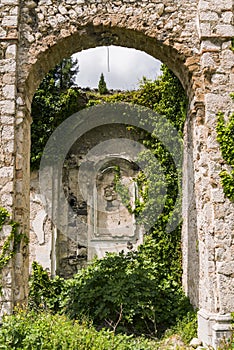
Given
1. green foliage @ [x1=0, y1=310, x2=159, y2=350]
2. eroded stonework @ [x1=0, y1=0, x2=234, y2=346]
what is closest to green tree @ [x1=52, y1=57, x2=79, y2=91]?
eroded stonework @ [x1=0, y1=0, x2=234, y2=346]

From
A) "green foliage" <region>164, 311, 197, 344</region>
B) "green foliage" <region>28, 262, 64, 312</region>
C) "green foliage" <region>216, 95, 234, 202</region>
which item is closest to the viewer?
"green foliage" <region>216, 95, 234, 202</region>

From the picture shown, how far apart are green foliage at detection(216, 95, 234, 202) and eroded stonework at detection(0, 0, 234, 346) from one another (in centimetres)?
8

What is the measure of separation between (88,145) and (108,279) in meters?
3.56

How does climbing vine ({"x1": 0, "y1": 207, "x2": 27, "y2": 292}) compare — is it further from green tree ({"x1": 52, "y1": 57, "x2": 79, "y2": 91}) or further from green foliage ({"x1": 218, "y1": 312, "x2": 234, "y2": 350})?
green tree ({"x1": 52, "y1": 57, "x2": 79, "y2": 91})

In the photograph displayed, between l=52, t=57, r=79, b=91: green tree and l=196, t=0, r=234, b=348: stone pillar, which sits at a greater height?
l=52, t=57, r=79, b=91: green tree

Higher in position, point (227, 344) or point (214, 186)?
point (214, 186)

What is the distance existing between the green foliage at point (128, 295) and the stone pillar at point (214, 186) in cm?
162

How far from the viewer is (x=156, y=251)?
9.05 metres

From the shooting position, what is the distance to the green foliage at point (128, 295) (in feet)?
24.6

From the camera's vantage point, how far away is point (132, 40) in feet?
21.4

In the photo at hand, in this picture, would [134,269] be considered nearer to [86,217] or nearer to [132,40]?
[86,217]

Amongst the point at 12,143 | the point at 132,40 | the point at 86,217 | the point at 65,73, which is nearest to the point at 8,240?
the point at 12,143

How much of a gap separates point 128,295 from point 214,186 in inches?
117

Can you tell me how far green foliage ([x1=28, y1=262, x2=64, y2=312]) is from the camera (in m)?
8.74
